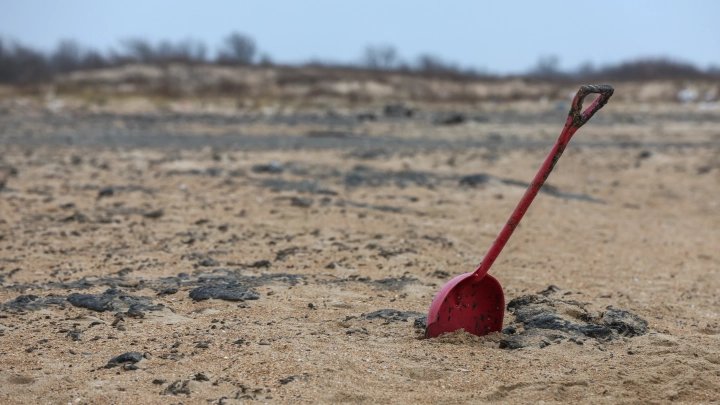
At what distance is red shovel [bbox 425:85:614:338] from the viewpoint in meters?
3.11

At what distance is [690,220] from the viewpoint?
24.0ft

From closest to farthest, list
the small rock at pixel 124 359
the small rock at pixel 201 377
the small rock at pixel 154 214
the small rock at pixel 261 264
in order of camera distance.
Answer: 1. the small rock at pixel 201 377
2. the small rock at pixel 124 359
3. the small rock at pixel 261 264
4. the small rock at pixel 154 214

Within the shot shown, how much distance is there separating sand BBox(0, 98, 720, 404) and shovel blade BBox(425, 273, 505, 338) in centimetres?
6

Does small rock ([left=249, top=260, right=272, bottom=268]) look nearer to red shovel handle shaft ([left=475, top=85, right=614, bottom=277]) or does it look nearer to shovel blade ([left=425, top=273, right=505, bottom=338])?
shovel blade ([left=425, top=273, right=505, bottom=338])

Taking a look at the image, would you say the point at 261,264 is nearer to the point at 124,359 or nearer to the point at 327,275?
the point at 327,275

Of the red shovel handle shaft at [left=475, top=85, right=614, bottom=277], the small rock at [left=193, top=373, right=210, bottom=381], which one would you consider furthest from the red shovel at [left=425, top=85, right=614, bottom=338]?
the small rock at [left=193, top=373, right=210, bottom=381]

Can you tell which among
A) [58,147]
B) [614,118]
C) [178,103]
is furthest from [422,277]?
[178,103]

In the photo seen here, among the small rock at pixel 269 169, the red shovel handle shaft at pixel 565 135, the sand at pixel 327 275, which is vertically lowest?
the sand at pixel 327 275

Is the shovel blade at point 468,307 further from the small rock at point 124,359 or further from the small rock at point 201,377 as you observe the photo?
the small rock at point 124,359

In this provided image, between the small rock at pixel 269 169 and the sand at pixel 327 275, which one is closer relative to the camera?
the sand at pixel 327 275

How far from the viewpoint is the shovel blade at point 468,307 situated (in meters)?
3.21

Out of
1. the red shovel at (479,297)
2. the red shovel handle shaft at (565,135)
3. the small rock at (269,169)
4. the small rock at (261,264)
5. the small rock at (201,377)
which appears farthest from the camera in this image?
the small rock at (269,169)

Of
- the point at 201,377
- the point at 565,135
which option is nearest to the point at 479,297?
the point at 565,135

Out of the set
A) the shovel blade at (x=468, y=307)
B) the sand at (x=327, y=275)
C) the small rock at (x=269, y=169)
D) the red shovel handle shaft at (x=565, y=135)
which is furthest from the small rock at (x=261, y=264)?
the small rock at (x=269, y=169)
